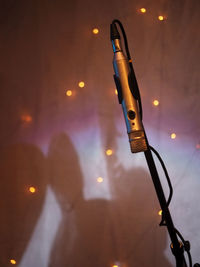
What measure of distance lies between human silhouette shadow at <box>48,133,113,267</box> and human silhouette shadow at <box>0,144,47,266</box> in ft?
0.24

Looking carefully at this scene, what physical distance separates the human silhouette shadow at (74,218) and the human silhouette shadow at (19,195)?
73mm

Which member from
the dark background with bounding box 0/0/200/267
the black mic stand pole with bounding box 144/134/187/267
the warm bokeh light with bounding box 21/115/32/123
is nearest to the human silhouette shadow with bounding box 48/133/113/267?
the dark background with bounding box 0/0/200/267

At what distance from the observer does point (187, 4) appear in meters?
1.09

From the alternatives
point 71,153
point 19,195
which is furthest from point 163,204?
point 19,195

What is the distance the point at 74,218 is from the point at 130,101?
0.70m

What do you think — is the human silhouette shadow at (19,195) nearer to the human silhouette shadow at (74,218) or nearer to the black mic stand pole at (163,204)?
the human silhouette shadow at (74,218)

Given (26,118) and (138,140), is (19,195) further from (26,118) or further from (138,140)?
(138,140)

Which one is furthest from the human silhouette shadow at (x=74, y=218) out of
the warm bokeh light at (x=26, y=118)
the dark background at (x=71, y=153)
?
the warm bokeh light at (x=26, y=118)

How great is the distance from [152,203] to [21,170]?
601 mm

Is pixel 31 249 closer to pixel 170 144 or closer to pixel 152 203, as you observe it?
pixel 152 203

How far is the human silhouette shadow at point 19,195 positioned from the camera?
103 centimetres

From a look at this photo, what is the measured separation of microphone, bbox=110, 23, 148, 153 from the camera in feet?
1.69

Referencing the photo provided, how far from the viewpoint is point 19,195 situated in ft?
3.41

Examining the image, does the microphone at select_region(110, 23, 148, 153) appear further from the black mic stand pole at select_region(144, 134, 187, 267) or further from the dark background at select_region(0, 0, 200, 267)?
the dark background at select_region(0, 0, 200, 267)
